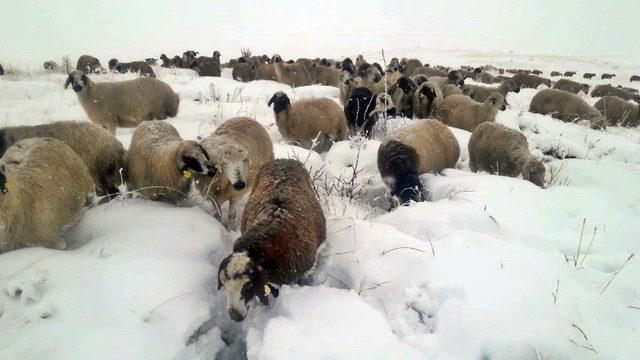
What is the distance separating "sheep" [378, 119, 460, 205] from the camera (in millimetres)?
5215

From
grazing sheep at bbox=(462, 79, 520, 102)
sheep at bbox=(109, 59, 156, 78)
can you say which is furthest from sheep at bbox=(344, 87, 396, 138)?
sheep at bbox=(109, 59, 156, 78)

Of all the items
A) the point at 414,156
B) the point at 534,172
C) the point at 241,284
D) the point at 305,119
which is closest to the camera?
the point at 241,284

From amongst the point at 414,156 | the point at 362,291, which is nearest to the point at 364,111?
the point at 414,156

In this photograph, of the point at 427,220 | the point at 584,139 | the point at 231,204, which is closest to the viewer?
the point at 427,220

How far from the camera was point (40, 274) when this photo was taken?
247cm

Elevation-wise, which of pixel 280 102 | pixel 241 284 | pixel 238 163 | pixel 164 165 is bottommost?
pixel 241 284

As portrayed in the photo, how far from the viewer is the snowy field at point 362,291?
2.13 metres

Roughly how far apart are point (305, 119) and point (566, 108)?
9124 mm

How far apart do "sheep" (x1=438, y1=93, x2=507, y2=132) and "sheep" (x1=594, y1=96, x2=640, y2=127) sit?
20.8 feet

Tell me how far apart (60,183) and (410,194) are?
4.04m

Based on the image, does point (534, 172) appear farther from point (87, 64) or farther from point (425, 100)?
point (87, 64)

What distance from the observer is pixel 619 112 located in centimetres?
1268

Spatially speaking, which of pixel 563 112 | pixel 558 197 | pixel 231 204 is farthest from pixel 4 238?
pixel 563 112

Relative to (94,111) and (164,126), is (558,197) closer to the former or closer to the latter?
(164,126)
